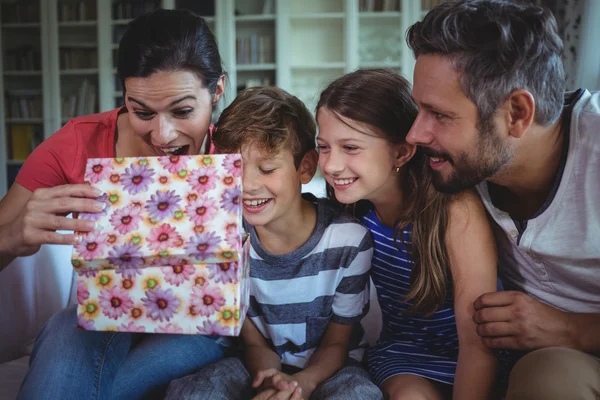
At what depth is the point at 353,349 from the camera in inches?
51.8

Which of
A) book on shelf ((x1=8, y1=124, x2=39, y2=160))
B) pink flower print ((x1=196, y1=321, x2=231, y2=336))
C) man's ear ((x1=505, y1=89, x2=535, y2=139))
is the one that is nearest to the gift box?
pink flower print ((x1=196, y1=321, x2=231, y2=336))

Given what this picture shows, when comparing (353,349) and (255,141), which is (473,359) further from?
(255,141)

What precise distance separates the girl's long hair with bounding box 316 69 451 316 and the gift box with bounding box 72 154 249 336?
0.39 meters

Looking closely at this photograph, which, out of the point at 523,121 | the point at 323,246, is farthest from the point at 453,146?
the point at 323,246

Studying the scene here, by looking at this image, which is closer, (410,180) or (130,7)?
(410,180)

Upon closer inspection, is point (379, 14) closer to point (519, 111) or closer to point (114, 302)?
point (519, 111)

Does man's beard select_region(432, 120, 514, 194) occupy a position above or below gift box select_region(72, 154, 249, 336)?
above

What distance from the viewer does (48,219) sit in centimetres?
99

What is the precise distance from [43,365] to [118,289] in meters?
0.23

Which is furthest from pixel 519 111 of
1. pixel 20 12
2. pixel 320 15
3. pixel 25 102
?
pixel 20 12

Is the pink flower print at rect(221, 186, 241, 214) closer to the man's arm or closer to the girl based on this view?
the girl

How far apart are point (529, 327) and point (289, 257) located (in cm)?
54

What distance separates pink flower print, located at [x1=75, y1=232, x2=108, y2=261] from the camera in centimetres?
89

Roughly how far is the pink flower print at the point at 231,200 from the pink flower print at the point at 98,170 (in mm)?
219
